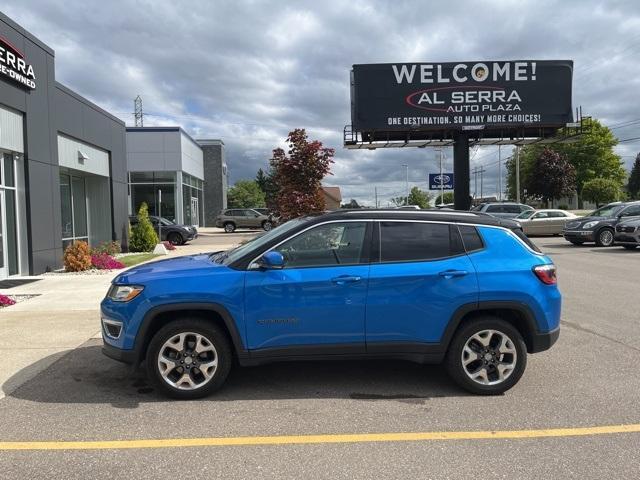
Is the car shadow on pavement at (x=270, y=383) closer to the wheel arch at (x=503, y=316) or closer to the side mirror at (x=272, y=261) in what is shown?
the wheel arch at (x=503, y=316)

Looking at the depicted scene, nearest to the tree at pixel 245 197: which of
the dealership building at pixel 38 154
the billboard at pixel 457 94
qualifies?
the billboard at pixel 457 94

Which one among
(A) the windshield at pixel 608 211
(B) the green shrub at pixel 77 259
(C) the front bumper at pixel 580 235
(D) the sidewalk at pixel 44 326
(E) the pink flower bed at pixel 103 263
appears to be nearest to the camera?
(D) the sidewalk at pixel 44 326

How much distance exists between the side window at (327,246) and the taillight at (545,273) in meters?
1.60

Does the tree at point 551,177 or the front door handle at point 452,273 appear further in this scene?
the tree at point 551,177

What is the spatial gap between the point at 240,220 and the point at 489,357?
116 feet

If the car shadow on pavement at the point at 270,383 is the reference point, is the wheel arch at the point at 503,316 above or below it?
above

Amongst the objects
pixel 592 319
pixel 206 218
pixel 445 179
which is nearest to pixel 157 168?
pixel 206 218

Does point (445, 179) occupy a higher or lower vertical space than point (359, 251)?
higher

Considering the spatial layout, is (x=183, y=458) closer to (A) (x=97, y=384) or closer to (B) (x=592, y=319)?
(A) (x=97, y=384)

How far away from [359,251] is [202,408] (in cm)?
192

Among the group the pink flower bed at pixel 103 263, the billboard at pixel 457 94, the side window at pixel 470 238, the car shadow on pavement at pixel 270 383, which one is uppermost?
the billboard at pixel 457 94

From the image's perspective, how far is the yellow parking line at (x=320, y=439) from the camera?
3.88 meters

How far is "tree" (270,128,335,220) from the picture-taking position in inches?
631

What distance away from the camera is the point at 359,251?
4.92m
